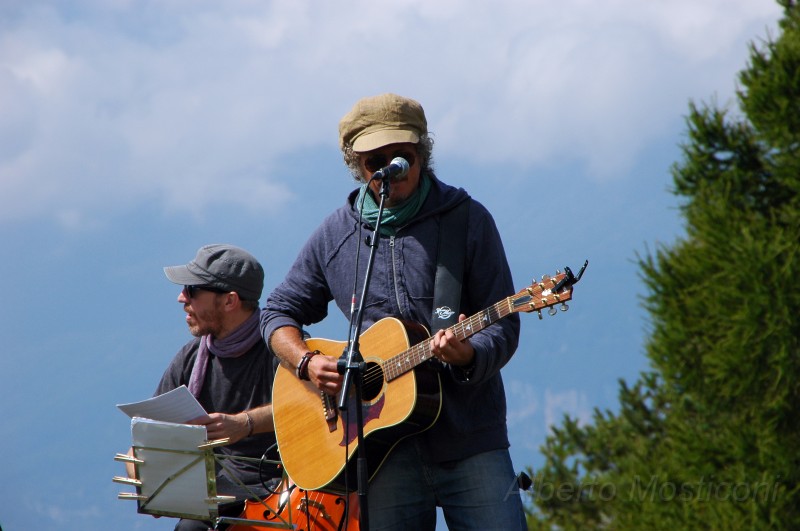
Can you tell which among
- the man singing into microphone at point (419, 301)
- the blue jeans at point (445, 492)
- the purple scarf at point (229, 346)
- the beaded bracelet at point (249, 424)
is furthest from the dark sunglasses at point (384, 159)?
the beaded bracelet at point (249, 424)

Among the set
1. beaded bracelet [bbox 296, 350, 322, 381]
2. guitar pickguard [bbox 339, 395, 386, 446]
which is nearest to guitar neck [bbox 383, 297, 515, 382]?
guitar pickguard [bbox 339, 395, 386, 446]

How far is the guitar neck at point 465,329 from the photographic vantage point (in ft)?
12.0

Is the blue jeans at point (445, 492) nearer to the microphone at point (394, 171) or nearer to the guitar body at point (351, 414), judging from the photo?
the guitar body at point (351, 414)

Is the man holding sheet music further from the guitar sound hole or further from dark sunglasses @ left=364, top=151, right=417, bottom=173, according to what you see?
dark sunglasses @ left=364, top=151, right=417, bottom=173

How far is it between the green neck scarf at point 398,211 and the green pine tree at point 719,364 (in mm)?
8355

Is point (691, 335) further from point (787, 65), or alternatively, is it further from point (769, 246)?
point (787, 65)

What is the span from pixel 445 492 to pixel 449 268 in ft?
2.41

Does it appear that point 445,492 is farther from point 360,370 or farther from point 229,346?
point 229,346

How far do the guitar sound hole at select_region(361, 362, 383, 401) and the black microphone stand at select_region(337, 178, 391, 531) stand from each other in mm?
113

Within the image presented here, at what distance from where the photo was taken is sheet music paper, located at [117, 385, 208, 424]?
4.01 m

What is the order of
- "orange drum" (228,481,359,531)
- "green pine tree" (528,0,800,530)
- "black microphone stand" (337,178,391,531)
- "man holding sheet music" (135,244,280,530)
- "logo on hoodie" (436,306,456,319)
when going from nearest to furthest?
1. "black microphone stand" (337,178,391,531)
2. "logo on hoodie" (436,306,456,319)
3. "orange drum" (228,481,359,531)
4. "man holding sheet music" (135,244,280,530)
5. "green pine tree" (528,0,800,530)

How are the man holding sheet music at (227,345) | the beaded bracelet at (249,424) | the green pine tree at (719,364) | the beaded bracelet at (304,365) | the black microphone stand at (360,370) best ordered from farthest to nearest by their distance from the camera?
1. the green pine tree at (719,364)
2. the man holding sheet music at (227,345)
3. the beaded bracelet at (249,424)
4. the beaded bracelet at (304,365)
5. the black microphone stand at (360,370)

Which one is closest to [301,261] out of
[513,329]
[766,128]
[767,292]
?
[513,329]

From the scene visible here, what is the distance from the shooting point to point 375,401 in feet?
12.8
